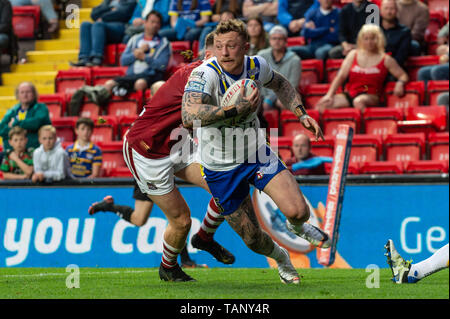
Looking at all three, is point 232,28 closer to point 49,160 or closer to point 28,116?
point 49,160

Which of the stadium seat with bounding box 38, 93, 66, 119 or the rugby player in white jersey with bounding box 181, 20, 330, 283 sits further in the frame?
the stadium seat with bounding box 38, 93, 66, 119

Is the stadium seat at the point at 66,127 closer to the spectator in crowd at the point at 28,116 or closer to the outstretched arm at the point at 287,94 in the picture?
the spectator in crowd at the point at 28,116

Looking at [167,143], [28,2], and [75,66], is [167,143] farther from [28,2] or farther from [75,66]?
[28,2]

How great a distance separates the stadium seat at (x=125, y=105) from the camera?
1397 cm

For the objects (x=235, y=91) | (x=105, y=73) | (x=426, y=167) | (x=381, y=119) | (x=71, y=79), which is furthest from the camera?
(x=71, y=79)

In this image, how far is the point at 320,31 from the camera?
13.6m

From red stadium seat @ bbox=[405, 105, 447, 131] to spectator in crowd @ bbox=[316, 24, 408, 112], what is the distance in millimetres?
440

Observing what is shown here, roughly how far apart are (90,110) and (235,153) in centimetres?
772

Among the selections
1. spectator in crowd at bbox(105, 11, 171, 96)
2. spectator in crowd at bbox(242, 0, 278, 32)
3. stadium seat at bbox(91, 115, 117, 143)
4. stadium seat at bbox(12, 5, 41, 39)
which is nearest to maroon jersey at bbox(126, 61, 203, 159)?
stadium seat at bbox(91, 115, 117, 143)

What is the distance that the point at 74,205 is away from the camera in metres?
11.4

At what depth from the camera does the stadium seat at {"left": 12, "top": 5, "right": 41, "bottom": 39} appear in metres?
16.9

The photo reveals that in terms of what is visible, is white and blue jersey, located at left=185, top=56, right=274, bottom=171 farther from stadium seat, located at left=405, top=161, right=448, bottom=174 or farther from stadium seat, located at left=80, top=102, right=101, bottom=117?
stadium seat, located at left=80, top=102, right=101, bottom=117

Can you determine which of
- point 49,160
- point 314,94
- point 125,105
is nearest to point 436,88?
point 314,94

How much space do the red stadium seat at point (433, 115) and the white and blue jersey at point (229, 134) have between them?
5.51 meters
